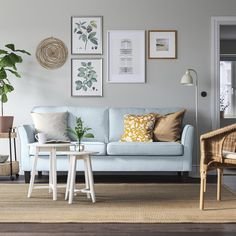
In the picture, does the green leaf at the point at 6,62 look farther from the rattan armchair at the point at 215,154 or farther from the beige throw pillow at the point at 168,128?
the rattan armchair at the point at 215,154

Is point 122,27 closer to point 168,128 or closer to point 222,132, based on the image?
point 168,128

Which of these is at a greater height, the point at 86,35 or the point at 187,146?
the point at 86,35

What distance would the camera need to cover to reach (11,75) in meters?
6.71

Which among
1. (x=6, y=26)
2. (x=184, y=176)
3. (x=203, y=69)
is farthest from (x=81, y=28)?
(x=184, y=176)

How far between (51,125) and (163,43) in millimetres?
1888

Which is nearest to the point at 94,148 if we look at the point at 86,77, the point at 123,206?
the point at 86,77

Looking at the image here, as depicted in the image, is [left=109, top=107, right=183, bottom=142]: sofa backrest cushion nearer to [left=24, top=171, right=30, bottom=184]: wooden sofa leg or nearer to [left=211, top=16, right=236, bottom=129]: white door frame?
[left=211, top=16, right=236, bottom=129]: white door frame

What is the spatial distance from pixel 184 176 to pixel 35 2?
308 centimetres

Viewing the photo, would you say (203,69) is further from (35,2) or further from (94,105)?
(35,2)

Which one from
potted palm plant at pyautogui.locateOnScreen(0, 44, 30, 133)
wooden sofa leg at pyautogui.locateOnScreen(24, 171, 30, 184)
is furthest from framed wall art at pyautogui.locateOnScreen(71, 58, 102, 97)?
wooden sofa leg at pyautogui.locateOnScreen(24, 171, 30, 184)

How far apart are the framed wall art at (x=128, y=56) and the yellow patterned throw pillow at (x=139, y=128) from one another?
2.33 feet

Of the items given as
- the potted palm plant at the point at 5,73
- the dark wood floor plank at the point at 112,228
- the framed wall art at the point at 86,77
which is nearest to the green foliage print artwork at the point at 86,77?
the framed wall art at the point at 86,77

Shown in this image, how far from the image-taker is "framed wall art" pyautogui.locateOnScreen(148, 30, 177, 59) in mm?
6676

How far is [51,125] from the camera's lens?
20.3 feet
